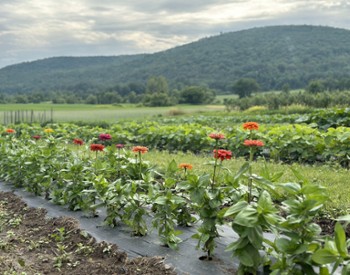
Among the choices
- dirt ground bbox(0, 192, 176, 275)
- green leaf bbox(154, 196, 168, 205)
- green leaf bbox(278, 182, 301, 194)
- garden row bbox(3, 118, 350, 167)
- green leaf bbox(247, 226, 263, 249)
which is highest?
green leaf bbox(278, 182, 301, 194)

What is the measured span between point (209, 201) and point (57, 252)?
1.48 metres

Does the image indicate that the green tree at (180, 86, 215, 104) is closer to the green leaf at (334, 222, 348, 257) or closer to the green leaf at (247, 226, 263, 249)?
the green leaf at (247, 226, 263, 249)

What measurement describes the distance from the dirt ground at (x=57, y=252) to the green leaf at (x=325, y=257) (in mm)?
1200

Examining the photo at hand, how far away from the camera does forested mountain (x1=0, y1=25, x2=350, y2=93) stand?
64.3m

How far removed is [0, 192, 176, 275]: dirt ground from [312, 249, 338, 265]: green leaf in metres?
1.20

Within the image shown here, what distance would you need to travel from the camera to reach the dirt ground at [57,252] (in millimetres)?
3196

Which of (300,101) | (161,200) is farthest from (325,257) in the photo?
(300,101)

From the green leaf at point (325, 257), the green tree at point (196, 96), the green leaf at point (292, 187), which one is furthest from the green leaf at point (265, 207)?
the green tree at point (196, 96)

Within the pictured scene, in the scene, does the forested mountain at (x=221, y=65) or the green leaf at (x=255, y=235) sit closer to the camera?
the green leaf at (x=255, y=235)

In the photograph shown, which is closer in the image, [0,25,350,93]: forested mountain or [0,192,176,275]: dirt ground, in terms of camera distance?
[0,192,176,275]: dirt ground

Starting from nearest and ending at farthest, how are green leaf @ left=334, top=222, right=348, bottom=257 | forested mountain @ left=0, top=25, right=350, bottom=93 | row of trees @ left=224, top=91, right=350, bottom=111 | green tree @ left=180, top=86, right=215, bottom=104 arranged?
green leaf @ left=334, top=222, right=348, bottom=257, row of trees @ left=224, top=91, right=350, bottom=111, green tree @ left=180, top=86, right=215, bottom=104, forested mountain @ left=0, top=25, right=350, bottom=93

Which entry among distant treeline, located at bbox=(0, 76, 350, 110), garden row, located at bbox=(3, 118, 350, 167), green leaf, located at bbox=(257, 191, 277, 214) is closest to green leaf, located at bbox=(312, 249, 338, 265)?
green leaf, located at bbox=(257, 191, 277, 214)

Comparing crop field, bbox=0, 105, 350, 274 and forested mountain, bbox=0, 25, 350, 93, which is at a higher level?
forested mountain, bbox=0, 25, 350, 93

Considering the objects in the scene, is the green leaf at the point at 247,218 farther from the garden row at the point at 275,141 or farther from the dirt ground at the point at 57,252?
the garden row at the point at 275,141
